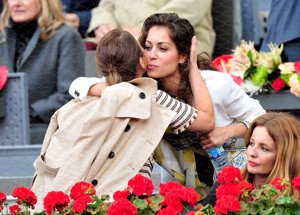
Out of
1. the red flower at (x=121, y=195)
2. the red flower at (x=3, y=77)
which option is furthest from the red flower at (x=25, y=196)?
the red flower at (x=3, y=77)

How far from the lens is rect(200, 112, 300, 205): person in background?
496 cm

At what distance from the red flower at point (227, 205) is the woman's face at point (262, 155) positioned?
2.03ft

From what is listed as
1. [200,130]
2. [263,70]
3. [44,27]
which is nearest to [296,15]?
[263,70]

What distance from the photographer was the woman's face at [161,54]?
539cm

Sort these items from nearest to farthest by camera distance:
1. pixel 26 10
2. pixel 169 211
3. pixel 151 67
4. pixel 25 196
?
1. pixel 169 211
2. pixel 25 196
3. pixel 151 67
4. pixel 26 10

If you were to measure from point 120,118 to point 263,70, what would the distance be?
2.14 meters

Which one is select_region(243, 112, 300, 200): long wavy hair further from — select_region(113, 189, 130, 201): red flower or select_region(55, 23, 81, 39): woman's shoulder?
select_region(55, 23, 81, 39): woman's shoulder

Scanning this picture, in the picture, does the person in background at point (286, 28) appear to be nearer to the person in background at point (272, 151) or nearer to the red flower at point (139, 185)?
Answer: the person in background at point (272, 151)

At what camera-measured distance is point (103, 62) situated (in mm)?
5164

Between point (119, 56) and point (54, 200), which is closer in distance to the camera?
point (54, 200)

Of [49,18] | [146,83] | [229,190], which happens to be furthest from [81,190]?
[49,18]

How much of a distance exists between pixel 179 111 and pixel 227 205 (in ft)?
2.93

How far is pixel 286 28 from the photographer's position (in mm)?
7223

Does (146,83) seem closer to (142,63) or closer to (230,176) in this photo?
(142,63)
